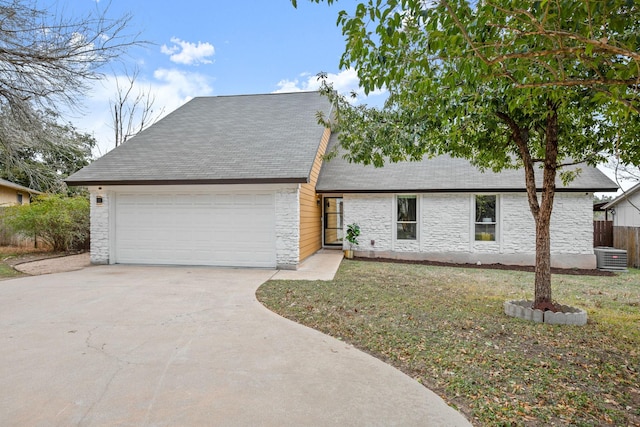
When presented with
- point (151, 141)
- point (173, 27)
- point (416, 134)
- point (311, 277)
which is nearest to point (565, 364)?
point (416, 134)

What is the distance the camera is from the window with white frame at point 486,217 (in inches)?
457

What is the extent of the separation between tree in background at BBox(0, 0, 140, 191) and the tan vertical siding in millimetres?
5626

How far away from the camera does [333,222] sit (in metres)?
14.1

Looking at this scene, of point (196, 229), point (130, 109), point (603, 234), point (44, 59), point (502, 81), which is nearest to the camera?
point (502, 81)

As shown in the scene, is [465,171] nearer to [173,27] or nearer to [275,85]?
[173,27]

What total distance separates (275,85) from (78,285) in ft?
57.4

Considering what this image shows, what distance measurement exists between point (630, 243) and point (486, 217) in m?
5.45

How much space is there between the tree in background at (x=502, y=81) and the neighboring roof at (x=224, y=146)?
10.9ft

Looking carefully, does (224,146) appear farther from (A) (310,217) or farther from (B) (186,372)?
(B) (186,372)

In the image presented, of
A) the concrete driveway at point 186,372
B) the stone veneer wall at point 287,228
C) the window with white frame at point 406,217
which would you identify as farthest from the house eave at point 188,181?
Answer: the window with white frame at point 406,217

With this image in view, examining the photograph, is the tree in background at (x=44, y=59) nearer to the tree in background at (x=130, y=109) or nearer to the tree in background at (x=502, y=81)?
the tree in background at (x=502, y=81)

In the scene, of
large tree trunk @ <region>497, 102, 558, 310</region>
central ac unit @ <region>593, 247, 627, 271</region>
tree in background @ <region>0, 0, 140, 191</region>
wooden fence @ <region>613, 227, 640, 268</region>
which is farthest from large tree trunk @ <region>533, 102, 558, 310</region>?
wooden fence @ <region>613, 227, 640, 268</region>

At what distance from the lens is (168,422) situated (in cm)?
259

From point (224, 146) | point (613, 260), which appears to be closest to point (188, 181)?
point (224, 146)
